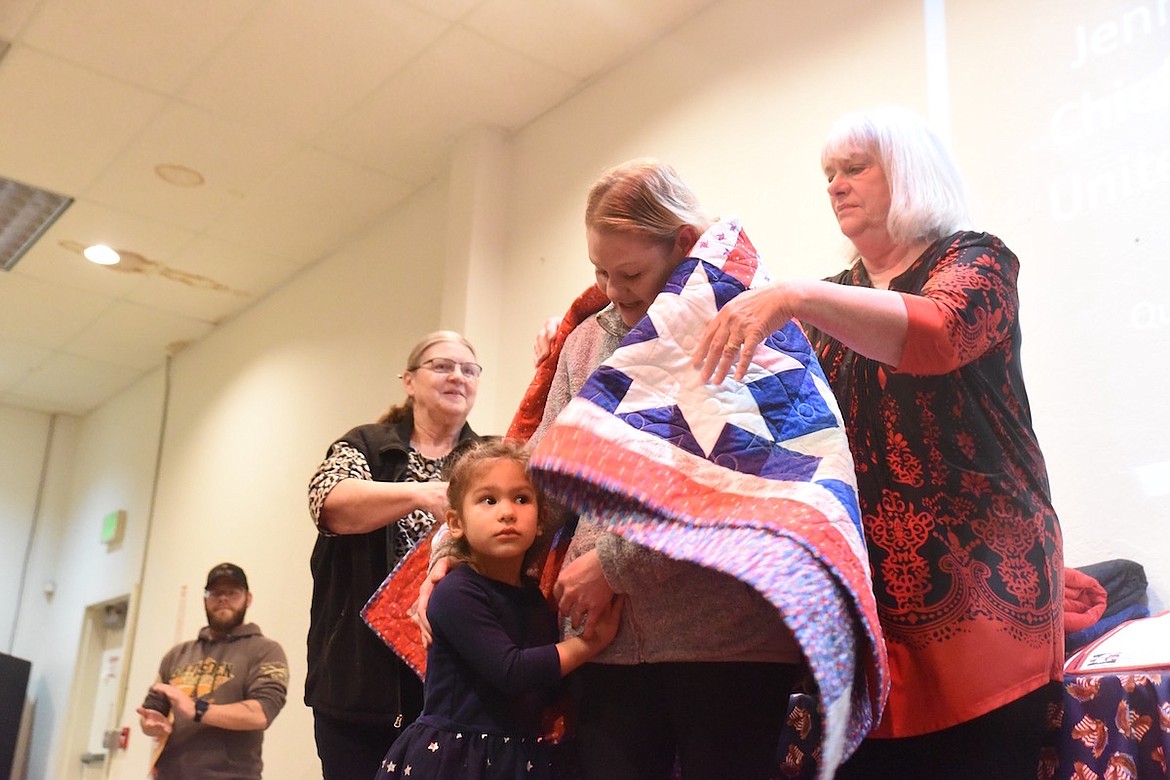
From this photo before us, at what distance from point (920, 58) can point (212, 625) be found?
2.86 meters

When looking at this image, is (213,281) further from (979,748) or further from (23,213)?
(979,748)

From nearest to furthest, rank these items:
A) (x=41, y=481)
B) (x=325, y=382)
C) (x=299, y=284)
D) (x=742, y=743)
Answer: (x=742, y=743)
(x=325, y=382)
(x=299, y=284)
(x=41, y=481)

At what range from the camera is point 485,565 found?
1.57 meters

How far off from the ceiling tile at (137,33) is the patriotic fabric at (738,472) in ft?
9.34

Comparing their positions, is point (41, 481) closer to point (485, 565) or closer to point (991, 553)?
point (485, 565)

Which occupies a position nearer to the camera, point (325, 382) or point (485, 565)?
point (485, 565)

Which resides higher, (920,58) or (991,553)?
(920,58)

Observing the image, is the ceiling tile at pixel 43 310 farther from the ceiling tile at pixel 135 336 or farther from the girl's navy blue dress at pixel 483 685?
the girl's navy blue dress at pixel 483 685

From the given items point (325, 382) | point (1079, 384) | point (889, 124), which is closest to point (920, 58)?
point (1079, 384)

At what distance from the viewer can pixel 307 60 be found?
390cm

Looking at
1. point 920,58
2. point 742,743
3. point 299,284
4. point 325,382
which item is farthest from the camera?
point 299,284

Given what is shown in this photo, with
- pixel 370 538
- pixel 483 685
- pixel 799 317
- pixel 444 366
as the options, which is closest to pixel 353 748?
pixel 370 538

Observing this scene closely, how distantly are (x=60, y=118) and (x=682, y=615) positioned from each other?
13.0 ft

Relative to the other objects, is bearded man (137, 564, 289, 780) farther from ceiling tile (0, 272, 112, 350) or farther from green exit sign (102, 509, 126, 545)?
green exit sign (102, 509, 126, 545)
